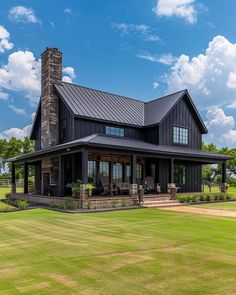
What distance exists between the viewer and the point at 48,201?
677 inches

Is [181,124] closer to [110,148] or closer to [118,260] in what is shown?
[110,148]

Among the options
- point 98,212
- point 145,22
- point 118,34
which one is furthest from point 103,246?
point 118,34

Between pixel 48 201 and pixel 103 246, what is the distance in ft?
35.9

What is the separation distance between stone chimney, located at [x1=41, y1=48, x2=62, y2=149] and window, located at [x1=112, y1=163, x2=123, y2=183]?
4264mm

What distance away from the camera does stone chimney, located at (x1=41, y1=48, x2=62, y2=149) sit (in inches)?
833

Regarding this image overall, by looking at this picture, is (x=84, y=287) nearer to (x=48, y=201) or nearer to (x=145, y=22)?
(x=48, y=201)

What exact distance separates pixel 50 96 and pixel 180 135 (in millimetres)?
9855

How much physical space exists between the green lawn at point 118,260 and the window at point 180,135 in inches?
555

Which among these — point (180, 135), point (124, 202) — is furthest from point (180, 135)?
point (124, 202)

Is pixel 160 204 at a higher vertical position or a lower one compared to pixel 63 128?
lower

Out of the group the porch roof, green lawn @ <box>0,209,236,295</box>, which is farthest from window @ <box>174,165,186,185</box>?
green lawn @ <box>0,209,236,295</box>

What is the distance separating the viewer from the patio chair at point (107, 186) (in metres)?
19.0

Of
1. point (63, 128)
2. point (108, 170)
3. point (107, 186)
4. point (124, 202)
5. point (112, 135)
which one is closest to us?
point (124, 202)

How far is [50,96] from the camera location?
70.0ft
